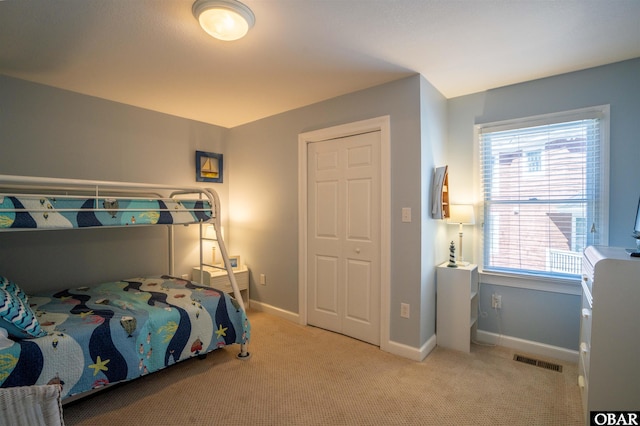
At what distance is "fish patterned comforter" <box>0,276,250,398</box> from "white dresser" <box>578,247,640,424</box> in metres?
2.26

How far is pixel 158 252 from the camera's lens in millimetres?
3420

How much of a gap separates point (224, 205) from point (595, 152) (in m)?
3.76

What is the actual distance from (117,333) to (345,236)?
1910 millimetres

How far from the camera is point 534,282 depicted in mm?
2668

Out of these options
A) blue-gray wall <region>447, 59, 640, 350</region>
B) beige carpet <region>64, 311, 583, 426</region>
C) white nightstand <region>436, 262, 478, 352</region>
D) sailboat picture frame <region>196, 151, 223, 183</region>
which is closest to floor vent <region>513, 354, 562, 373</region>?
beige carpet <region>64, 311, 583, 426</region>

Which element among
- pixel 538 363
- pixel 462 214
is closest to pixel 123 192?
pixel 462 214

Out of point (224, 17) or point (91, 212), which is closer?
point (224, 17)

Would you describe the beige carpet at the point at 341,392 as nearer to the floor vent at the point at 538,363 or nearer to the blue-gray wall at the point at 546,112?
the floor vent at the point at 538,363

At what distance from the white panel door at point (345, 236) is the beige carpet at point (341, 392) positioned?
0.37 meters

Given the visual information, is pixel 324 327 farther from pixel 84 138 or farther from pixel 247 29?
pixel 84 138

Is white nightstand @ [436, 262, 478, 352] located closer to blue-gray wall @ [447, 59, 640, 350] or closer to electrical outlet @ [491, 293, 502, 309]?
electrical outlet @ [491, 293, 502, 309]

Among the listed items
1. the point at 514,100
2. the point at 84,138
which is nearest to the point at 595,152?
the point at 514,100

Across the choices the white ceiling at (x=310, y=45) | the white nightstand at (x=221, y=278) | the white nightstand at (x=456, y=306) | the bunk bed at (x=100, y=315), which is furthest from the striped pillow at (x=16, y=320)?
the white nightstand at (x=456, y=306)

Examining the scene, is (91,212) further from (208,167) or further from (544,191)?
(544,191)
